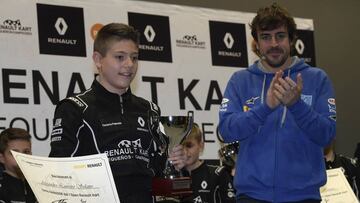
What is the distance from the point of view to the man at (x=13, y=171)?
4.63 m

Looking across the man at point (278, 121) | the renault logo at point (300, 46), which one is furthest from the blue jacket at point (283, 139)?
the renault logo at point (300, 46)

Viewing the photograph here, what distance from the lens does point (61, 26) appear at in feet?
18.1

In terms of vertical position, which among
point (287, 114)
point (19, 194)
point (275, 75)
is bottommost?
point (19, 194)

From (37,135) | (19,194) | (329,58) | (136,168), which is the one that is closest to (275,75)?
(136,168)

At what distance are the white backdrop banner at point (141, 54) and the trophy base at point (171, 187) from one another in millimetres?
2594

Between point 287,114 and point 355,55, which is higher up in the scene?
point 355,55

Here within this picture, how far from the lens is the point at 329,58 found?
7.43m

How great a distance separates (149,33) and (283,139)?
3.38 metres

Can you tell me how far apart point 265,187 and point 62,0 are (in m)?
3.40

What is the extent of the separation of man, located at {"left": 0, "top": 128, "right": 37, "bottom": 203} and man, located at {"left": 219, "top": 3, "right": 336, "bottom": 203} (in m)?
2.19

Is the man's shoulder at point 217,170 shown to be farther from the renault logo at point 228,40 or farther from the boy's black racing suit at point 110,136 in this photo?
the boy's black racing suit at point 110,136

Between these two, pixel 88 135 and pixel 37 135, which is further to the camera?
pixel 37 135

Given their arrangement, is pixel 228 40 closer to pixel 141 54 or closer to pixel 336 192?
pixel 141 54

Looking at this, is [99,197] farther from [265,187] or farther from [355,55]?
[355,55]
